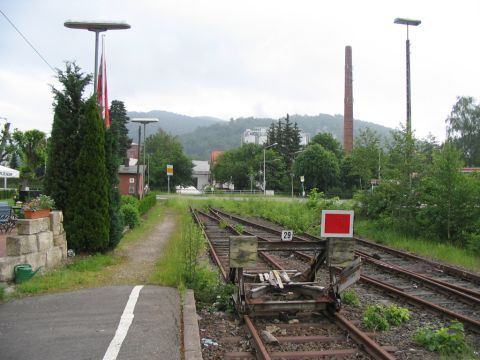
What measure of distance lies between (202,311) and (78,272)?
3.31m

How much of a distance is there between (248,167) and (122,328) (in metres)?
77.4

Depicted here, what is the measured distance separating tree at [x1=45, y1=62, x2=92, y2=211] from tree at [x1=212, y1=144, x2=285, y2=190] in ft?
203

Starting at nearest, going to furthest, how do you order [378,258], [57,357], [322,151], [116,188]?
[57,357] → [116,188] → [378,258] → [322,151]

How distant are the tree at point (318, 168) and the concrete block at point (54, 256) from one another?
61155 millimetres

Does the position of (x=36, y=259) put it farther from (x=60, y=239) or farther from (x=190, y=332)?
(x=190, y=332)

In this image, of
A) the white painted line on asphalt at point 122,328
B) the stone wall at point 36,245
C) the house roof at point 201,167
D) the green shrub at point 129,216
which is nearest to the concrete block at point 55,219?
the stone wall at point 36,245

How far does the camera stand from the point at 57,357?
182 inches

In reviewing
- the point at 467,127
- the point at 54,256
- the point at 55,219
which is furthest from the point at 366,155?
the point at 467,127

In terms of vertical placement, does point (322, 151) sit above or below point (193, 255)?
above

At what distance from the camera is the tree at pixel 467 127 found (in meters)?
55.9

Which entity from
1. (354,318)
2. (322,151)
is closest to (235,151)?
(322,151)

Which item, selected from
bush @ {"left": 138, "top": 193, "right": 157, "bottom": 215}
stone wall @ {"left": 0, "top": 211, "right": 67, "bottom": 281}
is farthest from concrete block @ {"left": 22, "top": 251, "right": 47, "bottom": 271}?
bush @ {"left": 138, "top": 193, "right": 157, "bottom": 215}

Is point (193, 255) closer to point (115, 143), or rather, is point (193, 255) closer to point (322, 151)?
point (115, 143)

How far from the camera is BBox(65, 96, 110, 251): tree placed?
32.8 ft
